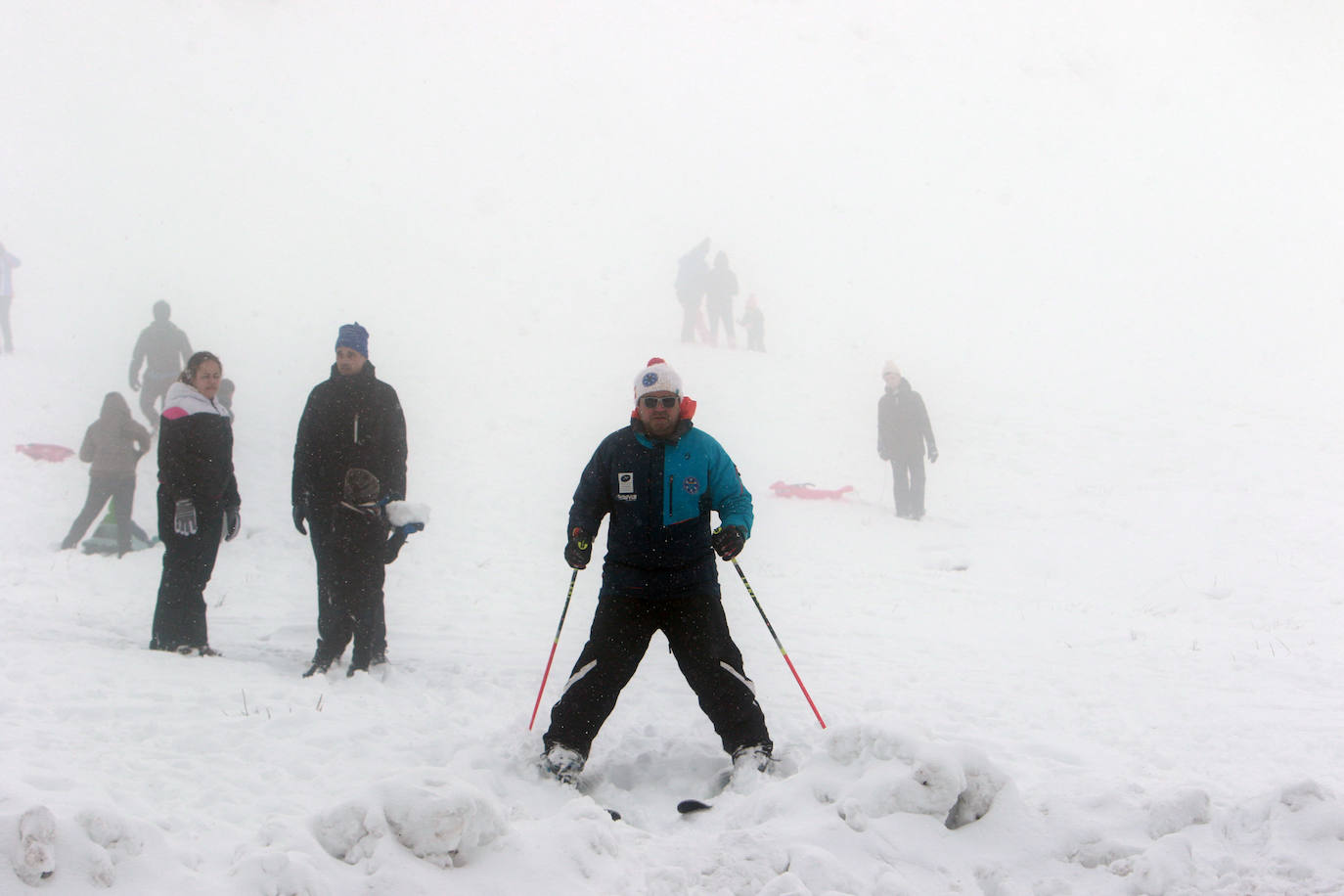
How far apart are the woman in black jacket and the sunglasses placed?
2.92 meters

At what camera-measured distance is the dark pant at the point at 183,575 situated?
5.49m

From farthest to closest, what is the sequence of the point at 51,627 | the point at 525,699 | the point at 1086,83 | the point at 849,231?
1. the point at 1086,83
2. the point at 849,231
3. the point at 51,627
4. the point at 525,699

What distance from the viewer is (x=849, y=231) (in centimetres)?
4216

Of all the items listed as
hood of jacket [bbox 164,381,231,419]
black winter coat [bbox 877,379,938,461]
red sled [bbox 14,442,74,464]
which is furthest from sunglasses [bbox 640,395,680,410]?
red sled [bbox 14,442,74,464]

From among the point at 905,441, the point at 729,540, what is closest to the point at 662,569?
the point at 729,540

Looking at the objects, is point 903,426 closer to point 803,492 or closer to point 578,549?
point 803,492

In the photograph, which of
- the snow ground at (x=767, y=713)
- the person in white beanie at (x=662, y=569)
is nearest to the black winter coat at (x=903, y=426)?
the snow ground at (x=767, y=713)

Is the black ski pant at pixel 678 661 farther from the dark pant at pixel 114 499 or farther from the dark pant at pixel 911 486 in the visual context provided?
the dark pant at pixel 911 486

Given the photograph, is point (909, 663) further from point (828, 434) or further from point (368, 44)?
point (368, 44)

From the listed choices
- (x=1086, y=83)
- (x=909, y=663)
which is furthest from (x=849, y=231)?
(x=909, y=663)

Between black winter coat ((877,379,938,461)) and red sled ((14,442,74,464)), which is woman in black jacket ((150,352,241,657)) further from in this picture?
black winter coat ((877,379,938,461))

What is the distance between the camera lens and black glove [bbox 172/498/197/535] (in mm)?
5426

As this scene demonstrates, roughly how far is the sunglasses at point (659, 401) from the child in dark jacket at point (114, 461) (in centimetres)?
714

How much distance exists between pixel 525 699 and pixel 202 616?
7.02 ft
